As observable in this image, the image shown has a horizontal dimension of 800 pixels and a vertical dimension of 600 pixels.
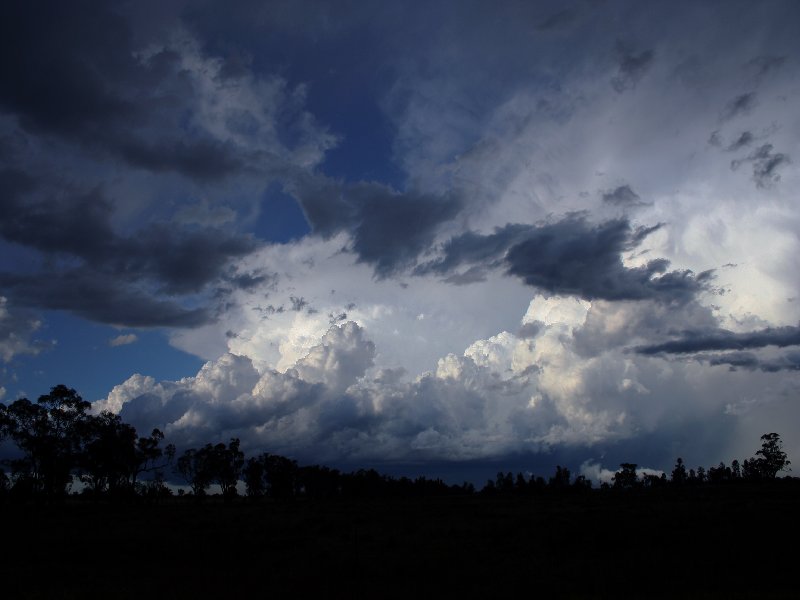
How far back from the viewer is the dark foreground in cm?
2483

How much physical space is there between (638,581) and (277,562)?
18.0m

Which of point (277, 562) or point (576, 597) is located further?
point (277, 562)

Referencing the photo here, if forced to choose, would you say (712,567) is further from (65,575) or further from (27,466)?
(27,466)

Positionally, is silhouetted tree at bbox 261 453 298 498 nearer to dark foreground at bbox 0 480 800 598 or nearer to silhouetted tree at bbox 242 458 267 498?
silhouetted tree at bbox 242 458 267 498

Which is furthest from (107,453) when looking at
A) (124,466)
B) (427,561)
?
(427,561)

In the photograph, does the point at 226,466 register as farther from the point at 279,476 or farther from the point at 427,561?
the point at 427,561

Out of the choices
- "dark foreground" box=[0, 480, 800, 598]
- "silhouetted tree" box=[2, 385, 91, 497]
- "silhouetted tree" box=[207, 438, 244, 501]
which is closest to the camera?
"dark foreground" box=[0, 480, 800, 598]

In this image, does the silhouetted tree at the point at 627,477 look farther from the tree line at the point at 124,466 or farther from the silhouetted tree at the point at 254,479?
the silhouetted tree at the point at 254,479

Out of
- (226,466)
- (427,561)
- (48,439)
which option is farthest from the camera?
(226,466)

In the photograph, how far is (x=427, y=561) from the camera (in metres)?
31.8

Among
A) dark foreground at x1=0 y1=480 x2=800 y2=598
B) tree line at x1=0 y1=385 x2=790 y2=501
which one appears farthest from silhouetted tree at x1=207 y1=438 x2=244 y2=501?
dark foreground at x1=0 y1=480 x2=800 y2=598

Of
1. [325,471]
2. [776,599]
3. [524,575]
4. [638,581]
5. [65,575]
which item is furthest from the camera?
[325,471]

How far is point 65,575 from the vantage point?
2983 centimetres

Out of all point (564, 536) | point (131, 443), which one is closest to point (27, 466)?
point (131, 443)
